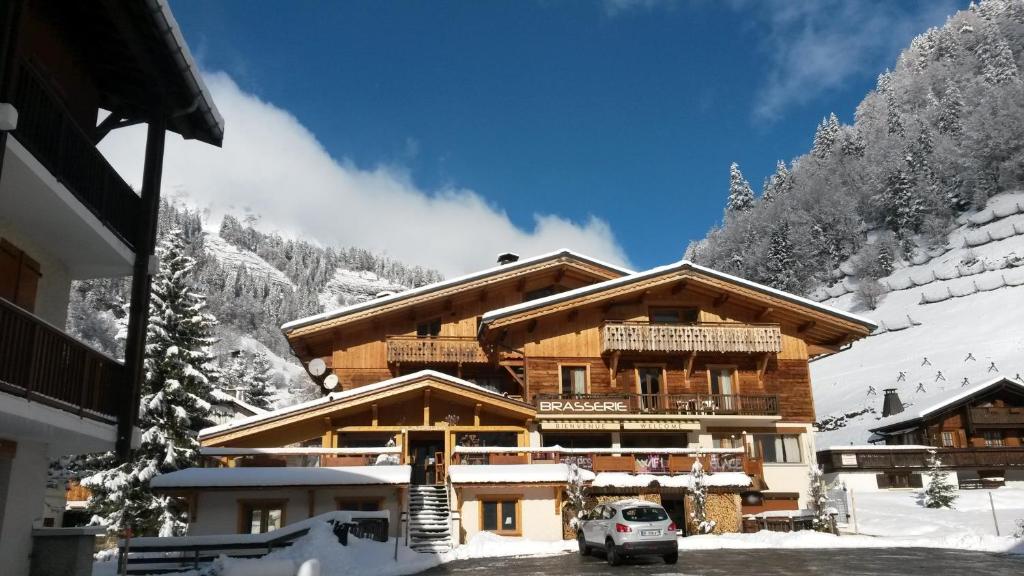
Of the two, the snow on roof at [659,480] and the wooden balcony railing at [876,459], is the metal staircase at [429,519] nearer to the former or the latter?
the snow on roof at [659,480]

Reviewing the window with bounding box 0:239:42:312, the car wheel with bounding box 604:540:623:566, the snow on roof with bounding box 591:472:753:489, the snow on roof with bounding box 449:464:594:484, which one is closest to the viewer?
the window with bounding box 0:239:42:312

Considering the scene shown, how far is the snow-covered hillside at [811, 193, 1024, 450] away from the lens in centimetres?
6216

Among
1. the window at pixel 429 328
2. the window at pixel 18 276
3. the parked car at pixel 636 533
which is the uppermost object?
the window at pixel 429 328

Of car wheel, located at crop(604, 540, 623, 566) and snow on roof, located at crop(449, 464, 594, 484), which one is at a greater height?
snow on roof, located at crop(449, 464, 594, 484)

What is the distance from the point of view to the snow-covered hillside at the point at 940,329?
62.2 metres

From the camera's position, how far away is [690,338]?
36500mm

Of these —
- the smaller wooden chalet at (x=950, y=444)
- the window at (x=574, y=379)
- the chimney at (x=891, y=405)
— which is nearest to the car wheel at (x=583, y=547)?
the window at (x=574, y=379)

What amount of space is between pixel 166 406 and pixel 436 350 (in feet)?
39.3

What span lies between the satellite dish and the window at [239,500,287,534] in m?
8.81

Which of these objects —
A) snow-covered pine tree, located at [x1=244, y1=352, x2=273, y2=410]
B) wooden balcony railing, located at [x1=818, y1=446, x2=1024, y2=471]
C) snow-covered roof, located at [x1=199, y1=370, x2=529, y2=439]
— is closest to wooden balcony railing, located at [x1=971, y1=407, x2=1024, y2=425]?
wooden balcony railing, located at [x1=818, y1=446, x2=1024, y2=471]

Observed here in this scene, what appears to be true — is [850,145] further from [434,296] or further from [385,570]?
[385,570]

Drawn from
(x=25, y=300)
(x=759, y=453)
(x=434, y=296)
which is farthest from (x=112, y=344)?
(x=25, y=300)

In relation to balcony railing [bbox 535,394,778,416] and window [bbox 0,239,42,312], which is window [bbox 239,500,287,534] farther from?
window [bbox 0,239,42,312]

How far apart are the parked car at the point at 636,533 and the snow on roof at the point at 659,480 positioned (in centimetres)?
767
